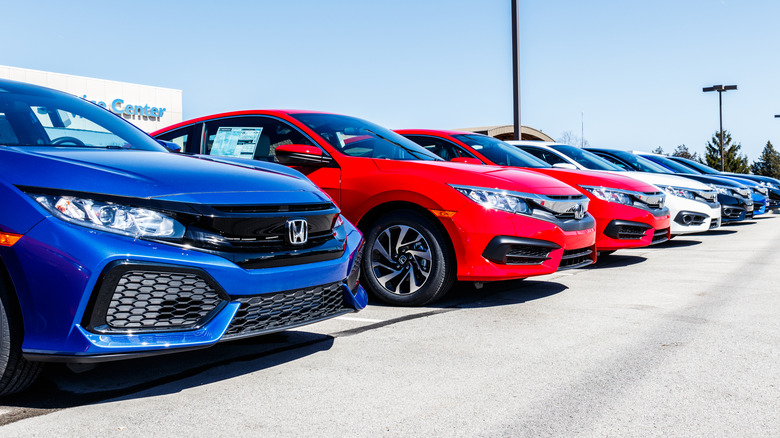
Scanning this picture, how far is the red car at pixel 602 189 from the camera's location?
7.70 metres

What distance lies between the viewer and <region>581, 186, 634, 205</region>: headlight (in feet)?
25.5

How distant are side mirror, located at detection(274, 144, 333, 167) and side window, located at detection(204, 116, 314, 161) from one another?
1.05 ft

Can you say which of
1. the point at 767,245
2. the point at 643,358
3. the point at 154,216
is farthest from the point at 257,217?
the point at 767,245

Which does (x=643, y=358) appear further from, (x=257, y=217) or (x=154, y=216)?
(x=154, y=216)

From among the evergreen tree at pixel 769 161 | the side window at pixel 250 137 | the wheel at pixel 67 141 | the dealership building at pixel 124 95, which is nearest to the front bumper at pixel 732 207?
the side window at pixel 250 137

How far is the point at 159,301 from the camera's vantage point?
3.02 meters

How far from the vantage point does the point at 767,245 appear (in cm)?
1059

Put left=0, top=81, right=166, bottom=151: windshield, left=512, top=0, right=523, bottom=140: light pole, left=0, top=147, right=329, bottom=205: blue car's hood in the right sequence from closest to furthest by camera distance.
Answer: left=0, top=147, right=329, bottom=205: blue car's hood → left=0, top=81, right=166, bottom=151: windshield → left=512, top=0, right=523, bottom=140: light pole

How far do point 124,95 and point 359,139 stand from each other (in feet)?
119

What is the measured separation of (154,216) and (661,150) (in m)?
150

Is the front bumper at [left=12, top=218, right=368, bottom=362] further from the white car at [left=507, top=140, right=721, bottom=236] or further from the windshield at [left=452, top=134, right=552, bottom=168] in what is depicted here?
the white car at [left=507, top=140, right=721, bottom=236]

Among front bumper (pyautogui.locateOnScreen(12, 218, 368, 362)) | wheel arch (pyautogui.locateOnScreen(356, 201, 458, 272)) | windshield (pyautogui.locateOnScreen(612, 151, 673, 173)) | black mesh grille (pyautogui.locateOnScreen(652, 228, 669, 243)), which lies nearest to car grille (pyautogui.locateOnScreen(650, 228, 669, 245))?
black mesh grille (pyautogui.locateOnScreen(652, 228, 669, 243))

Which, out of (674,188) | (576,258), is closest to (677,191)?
(674,188)

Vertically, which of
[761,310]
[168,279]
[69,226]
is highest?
[69,226]
